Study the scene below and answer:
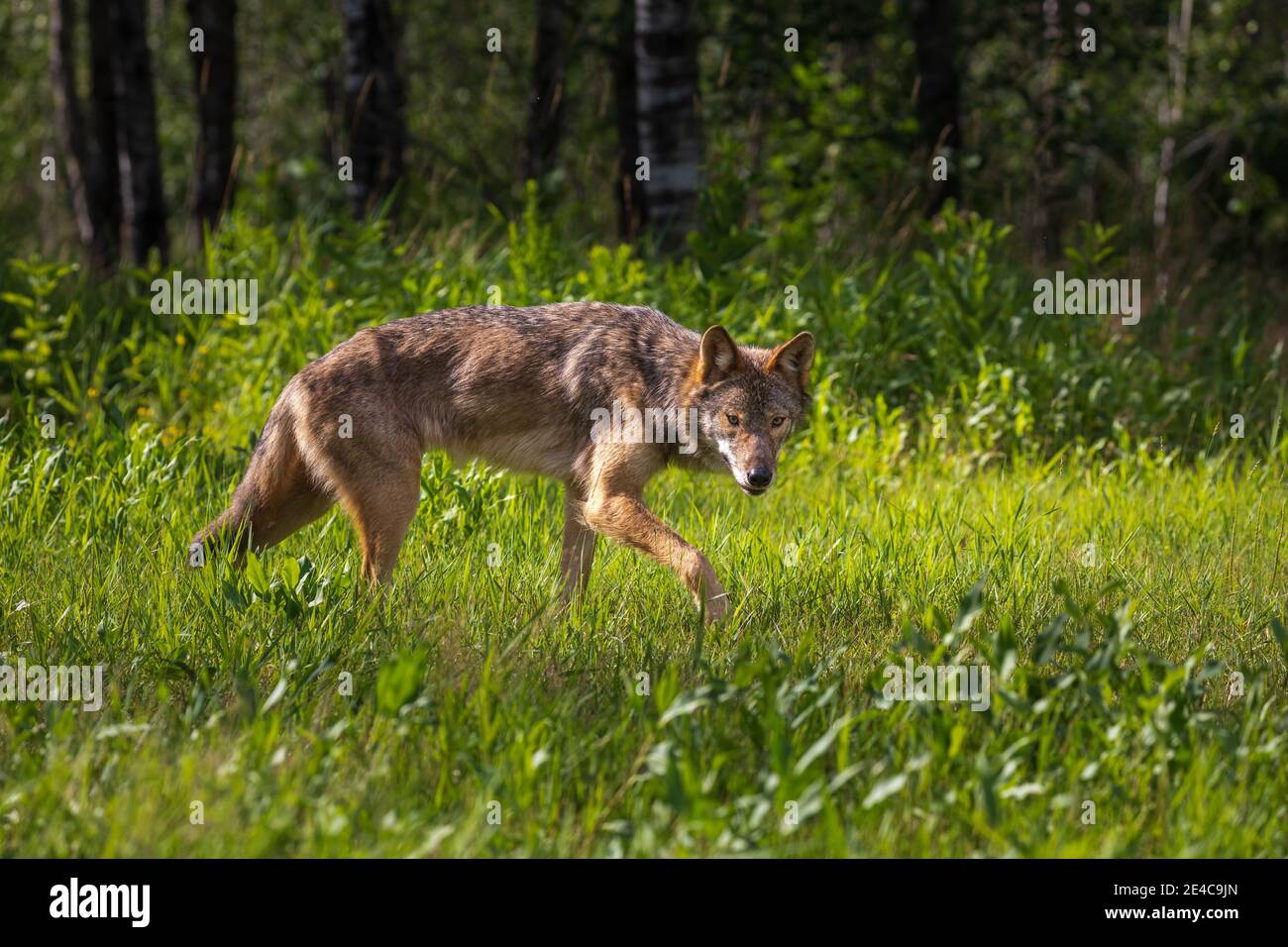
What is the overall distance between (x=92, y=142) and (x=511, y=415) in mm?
13507

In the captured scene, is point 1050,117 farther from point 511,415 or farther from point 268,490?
point 268,490

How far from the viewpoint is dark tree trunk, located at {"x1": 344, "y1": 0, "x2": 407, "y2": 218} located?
43.1 ft

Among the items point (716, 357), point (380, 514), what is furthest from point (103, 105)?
point (716, 357)

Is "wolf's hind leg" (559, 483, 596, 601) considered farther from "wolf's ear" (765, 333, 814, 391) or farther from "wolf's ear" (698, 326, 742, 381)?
"wolf's ear" (765, 333, 814, 391)

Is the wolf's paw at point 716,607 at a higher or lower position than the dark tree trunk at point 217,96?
lower

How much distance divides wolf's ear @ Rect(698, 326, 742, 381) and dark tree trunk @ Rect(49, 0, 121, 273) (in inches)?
384

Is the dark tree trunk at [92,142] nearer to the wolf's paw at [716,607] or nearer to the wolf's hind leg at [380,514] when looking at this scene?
the wolf's hind leg at [380,514]

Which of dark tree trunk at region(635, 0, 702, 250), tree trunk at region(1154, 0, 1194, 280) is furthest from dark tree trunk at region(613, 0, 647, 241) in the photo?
dark tree trunk at region(635, 0, 702, 250)

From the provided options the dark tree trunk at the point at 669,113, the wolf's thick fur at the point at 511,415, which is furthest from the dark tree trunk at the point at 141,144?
the wolf's thick fur at the point at 511,415

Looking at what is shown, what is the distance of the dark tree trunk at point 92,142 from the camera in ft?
53.1

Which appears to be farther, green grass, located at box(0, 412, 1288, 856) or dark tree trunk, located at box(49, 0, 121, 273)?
dark tree trunk, located at box(49, 0, 121, 273)

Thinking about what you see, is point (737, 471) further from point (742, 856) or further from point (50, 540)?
point (50, 540)

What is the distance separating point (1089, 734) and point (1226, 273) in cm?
1211

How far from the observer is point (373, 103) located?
1451cm
